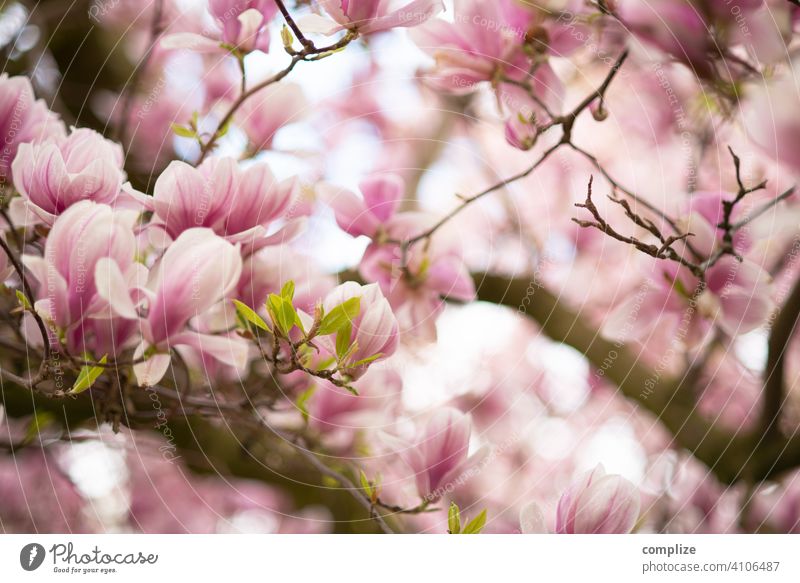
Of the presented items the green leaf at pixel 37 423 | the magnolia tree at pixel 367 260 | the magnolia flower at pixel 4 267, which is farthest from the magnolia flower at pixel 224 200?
the green leaf at pixel 37 423

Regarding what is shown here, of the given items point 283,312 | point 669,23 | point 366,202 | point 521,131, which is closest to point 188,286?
point 283,312

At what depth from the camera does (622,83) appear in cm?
77

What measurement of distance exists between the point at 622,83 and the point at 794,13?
0.81 feet

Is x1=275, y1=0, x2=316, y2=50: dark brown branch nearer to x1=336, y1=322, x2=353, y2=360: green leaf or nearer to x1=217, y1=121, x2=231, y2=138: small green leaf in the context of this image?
x1=217, y1=121, x2=231, y2=138: small green leaf

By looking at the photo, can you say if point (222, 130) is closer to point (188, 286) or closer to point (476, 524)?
point (188, 286)

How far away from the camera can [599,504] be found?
18.3 inches

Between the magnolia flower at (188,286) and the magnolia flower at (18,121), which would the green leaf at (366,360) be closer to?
the magnolia flower at (188,286)

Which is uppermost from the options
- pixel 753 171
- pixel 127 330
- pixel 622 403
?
pixel 753 171

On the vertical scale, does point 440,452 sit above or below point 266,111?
below

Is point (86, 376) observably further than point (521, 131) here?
No

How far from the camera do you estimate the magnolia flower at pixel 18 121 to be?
48cm

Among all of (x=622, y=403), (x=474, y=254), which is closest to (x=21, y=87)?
(x=474, y=254)

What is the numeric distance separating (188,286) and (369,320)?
0.11m

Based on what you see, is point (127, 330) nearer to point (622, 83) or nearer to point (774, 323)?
point (774, 323)
